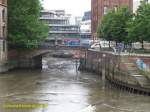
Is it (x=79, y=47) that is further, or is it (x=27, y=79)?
(x=79, y=47)

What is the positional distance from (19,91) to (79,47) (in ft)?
145

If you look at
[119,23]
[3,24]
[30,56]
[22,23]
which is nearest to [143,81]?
[119,23]

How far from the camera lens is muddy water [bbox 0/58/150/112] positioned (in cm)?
5380

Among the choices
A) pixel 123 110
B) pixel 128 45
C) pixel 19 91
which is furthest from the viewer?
pixel 128 45

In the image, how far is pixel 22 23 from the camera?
100000 mm

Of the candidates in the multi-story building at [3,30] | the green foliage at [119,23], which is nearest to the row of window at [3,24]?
the multi-story building at [3,30]

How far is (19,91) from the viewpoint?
2608 inches

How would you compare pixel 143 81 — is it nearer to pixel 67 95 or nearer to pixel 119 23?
pixel 67 95

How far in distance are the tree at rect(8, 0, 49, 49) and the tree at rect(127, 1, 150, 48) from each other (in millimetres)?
26498

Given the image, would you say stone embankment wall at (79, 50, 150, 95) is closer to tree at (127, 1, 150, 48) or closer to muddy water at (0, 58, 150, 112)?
muddy water at (0, 58, 150, 112)

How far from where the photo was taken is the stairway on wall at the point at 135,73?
61781 millimetres

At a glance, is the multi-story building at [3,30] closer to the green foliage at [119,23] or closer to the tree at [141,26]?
the green foliage at [119,23]

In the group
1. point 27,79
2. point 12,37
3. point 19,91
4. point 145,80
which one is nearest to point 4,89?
point 19,91

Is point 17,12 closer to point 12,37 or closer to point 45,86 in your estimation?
point 12,37
